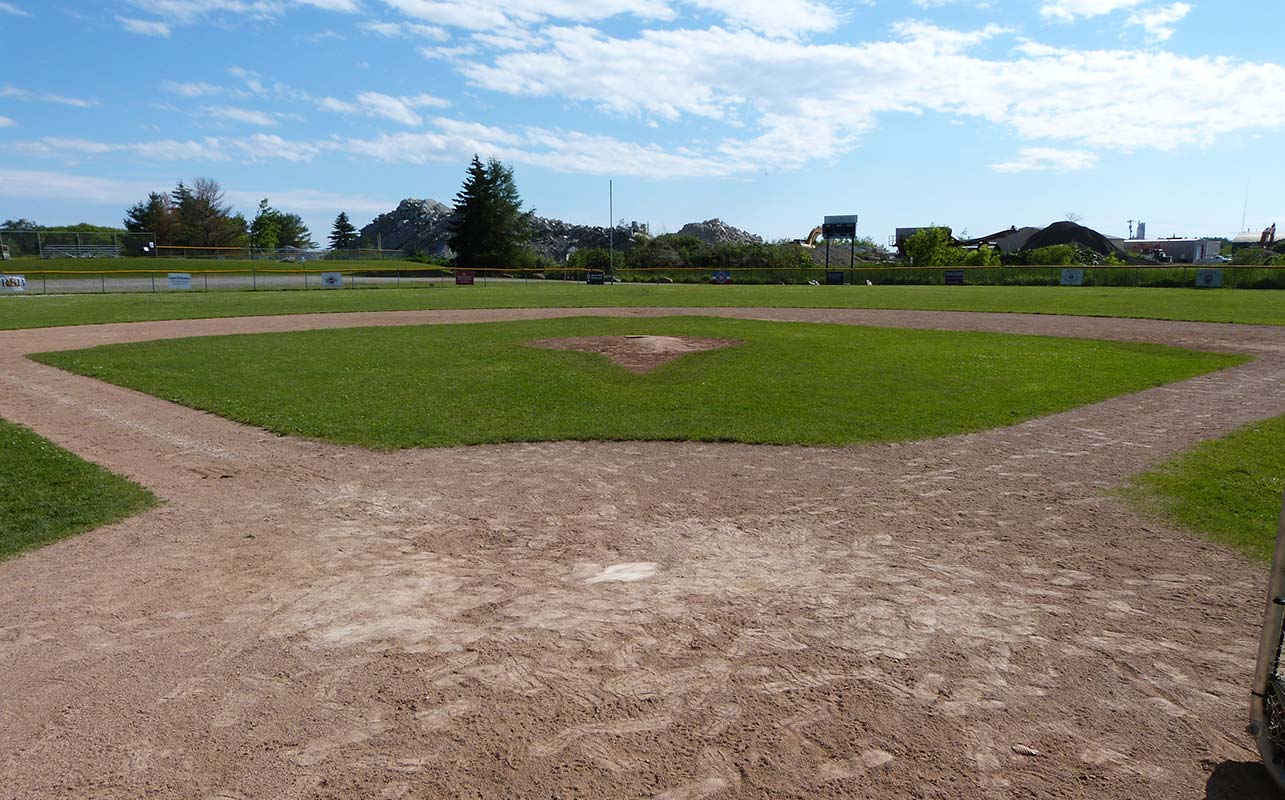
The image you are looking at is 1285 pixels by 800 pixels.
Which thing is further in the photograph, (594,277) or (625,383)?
(594,277)

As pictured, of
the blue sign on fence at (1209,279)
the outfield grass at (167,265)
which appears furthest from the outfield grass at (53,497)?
the blue sign on fence at (1209,279)

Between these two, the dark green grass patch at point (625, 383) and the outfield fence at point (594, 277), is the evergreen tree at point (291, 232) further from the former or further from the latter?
the dark green grass patch at point (625, 383)

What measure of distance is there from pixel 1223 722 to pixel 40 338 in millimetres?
24379

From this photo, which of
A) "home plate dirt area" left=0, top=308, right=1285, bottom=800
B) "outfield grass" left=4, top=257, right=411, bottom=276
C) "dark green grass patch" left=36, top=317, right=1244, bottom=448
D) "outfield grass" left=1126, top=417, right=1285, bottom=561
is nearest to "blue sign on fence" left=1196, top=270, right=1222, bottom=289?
"dark green grass patch" left=36, top=317, right=1244, bottom=448

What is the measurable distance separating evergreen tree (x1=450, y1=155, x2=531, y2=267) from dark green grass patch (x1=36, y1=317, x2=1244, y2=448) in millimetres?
69740

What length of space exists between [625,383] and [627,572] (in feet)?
26.3

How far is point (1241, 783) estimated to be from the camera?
3.26 metres

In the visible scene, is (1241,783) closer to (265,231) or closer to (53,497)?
(53,497)

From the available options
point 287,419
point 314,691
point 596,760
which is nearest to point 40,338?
point 287,419

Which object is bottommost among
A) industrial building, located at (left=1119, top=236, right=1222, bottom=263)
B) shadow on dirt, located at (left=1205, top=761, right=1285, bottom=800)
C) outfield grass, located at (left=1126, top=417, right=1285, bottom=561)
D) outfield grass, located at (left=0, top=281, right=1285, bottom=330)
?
shadow on dirt, located at (left=1205, top=761, right=1285, bottom=800)

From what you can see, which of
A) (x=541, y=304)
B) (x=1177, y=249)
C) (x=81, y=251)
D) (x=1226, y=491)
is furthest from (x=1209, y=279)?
(x=1177, y=249)

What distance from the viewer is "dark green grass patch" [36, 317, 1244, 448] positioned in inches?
396

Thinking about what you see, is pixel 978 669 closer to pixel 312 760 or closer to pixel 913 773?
pixel 913 773

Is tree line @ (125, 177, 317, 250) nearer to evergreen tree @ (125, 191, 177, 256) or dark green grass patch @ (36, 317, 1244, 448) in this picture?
evergreen tree @ (125, 191, 177, 256)
